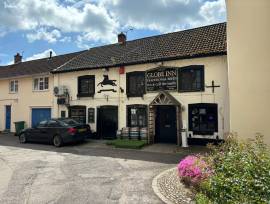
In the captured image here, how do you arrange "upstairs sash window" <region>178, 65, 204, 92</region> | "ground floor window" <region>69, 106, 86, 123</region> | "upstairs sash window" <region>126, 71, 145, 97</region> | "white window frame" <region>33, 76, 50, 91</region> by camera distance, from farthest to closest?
1. "white window frame" <region>33, 76, 50, 91</region>
2. "ground floor window" <region>69, 106, 86, 123</region>
3. "upstairs sash window" <region>126, 71, 145, 97</region>
4. "upstairs sash window" <region>178, 65, 204, 92</region>

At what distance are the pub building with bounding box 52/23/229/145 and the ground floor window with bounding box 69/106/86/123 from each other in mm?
71

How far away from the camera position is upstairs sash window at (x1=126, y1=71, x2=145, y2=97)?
15.7 metres

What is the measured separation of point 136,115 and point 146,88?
5.97 ft

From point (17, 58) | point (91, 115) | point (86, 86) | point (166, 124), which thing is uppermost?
point (17, 58)

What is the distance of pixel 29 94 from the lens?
838 inches

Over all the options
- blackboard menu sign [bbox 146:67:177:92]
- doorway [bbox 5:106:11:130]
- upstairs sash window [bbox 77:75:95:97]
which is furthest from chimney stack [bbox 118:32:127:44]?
doorway [bbox 5:106:11:130]

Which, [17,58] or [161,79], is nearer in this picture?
[161,79]

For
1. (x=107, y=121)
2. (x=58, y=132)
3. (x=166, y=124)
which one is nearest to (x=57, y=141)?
(x=58, y=132)

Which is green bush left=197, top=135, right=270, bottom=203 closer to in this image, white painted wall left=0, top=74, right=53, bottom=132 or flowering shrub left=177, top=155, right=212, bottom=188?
flowering shrub left=177, top=155, right=212, bottom=188

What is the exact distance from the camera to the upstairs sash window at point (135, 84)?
617 inches

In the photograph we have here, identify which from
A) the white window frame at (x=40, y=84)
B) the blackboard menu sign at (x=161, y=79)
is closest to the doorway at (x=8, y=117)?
the white window frame at (x=40, y=84)

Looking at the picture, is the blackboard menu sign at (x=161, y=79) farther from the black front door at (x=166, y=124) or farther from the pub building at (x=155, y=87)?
the black front door at (x=166, y=124)

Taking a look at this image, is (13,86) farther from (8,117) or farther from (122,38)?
(122,38)

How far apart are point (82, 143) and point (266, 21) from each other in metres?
11.8
